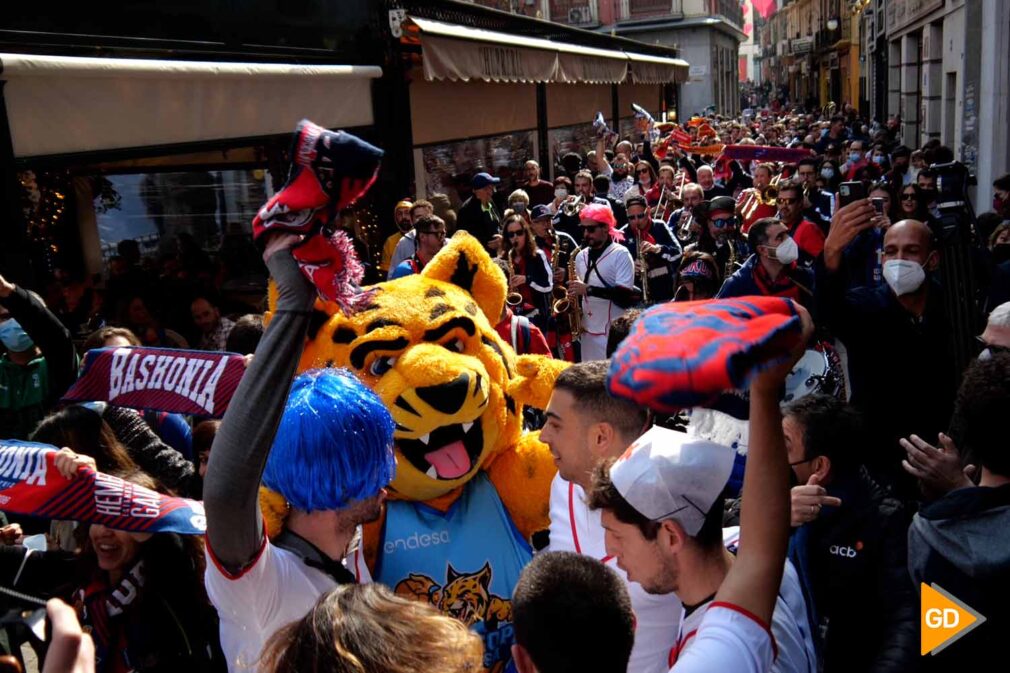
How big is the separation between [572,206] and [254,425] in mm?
8699

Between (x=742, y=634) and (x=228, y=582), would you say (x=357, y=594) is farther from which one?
(x=742, y=634)

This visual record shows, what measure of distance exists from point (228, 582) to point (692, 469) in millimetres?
976

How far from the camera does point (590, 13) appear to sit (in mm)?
52062

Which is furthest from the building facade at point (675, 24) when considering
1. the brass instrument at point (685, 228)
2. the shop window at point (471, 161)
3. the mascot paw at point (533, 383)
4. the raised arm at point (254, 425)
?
the raised arm at point (254, 425)

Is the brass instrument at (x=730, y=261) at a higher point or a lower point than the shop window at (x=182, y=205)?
lower

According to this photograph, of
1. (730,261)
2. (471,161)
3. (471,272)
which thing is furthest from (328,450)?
(471,161)

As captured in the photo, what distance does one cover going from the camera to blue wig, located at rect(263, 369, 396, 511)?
210 cm

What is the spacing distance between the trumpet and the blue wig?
7749 mm

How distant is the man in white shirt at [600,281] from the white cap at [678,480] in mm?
4867

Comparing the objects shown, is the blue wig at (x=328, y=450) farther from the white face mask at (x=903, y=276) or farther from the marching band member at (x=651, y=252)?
the marching band member at (x=651, y=252)

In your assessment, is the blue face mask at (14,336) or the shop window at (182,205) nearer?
the blue face mask at (14,336)

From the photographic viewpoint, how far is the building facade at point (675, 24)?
51.0 metres

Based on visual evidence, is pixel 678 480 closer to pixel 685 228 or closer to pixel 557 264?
pixel 557 264

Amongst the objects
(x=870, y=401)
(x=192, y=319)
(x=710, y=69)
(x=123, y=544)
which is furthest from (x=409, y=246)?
(x=710, y=69)
